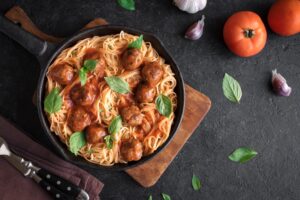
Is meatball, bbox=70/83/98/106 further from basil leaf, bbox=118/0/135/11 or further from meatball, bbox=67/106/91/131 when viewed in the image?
basil leaf, bbox=118/0/135/11

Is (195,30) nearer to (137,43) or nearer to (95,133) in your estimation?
(137,43)

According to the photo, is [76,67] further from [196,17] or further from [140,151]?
Answer: [196,17]

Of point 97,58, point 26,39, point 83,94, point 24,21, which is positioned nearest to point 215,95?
point 97,58

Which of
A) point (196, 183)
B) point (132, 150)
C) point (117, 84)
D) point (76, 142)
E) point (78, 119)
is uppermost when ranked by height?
point (117, 84)

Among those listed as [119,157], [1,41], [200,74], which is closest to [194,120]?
[200,74]

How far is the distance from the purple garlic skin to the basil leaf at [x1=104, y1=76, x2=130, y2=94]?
142 cm

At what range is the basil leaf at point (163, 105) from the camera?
3131mm

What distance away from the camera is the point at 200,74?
3.61m

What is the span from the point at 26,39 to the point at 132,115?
1054 mm

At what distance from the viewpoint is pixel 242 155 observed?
11.9ft

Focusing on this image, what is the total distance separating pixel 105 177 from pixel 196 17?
1.69 meters

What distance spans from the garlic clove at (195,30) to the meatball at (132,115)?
2.97 feet

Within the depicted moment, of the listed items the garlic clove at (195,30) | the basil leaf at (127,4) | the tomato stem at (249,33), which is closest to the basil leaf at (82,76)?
the basil leaf at (127,4)

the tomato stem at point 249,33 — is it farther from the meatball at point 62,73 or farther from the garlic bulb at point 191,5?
the meatball at point 62,73
